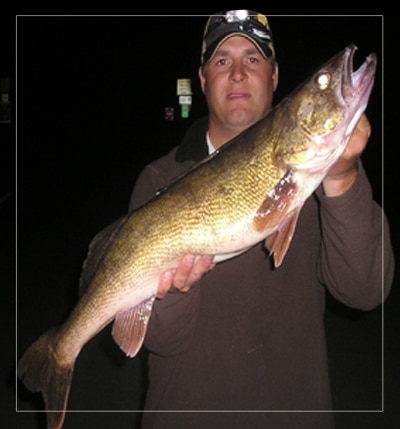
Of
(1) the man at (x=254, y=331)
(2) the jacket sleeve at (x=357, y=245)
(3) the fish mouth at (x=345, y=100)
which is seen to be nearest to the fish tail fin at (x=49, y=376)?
(1) the man at (x=254, y=331)

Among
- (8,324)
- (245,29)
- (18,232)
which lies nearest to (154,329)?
(245,29)

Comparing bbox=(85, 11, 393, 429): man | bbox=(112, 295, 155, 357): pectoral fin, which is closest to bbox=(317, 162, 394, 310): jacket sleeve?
bbox=(85, 11, 393, 429): man

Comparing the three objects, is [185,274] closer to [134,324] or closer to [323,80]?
[134,324]

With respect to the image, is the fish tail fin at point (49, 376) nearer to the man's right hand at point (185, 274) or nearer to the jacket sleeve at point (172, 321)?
the jacket sleeve at point (172, 321)

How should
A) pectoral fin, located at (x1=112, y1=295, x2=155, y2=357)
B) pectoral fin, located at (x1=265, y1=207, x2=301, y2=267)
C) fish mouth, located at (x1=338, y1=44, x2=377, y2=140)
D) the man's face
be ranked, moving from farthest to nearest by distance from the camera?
the man's face < pectoral fin, located at (x1=112, y1=295, x2=155, y2=357) < pectoral fin, located at (x1=265, y1=207, x2=301, y2=267) < fish mouth, located at (x1=338, y1=44, x2=377, y2=140)

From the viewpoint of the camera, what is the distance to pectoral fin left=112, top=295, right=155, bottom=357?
8.82 ft

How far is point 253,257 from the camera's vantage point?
2.80 m

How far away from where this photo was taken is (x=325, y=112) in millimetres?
2391

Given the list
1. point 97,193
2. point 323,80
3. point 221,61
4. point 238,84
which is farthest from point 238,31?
point 97,193

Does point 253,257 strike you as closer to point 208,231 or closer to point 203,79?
point 208,231

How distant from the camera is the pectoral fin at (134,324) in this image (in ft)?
8.82

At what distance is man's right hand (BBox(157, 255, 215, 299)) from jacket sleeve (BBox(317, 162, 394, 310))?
22.5 inches

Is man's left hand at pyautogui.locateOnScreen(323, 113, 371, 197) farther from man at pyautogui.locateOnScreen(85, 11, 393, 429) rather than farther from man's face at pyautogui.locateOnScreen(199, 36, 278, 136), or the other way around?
man's face at pyautogui.locateOnScreen(199, 36, 278, 136)

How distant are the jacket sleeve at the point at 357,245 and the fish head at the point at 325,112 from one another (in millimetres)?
186
